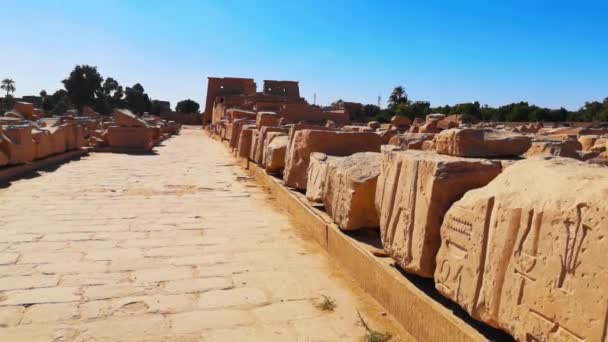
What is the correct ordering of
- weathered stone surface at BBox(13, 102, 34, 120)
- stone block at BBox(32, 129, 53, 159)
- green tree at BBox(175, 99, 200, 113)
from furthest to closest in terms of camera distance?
green tree at BBox(175, 99, 200, 113) < weathered stone surface at BBox(13, 102, 34, 120) < stone block at BBox(32, 129, 53, 159)

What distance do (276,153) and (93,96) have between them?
4281 centimetres

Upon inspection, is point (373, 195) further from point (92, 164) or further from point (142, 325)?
point (92, 164)

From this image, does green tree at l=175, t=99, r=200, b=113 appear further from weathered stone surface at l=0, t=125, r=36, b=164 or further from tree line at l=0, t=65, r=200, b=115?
weathered stone surface at l=0, t=125, r=36, b=164

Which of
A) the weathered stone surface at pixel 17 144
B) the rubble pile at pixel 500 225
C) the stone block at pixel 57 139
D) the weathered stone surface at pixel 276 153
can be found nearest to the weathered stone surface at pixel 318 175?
the rubble pile at pixel 500 225

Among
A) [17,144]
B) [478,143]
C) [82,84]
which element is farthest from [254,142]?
[82,84]

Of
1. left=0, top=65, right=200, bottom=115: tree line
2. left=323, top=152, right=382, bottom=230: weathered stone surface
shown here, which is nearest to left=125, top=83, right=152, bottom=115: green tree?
left=0, top=65, right=200, bottom=115: tree line

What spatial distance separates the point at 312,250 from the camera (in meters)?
4.30

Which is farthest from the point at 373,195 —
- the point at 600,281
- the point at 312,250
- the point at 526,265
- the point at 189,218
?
the point at 189,218

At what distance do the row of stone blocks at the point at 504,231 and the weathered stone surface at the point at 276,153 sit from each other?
3549 millimetres

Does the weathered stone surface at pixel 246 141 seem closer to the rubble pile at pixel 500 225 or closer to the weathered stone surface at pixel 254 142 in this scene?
the weathered stone surface at pixel 254 142

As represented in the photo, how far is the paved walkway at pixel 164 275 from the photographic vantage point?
8.86ft

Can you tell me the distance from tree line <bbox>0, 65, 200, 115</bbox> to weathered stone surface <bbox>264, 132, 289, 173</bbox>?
40.4m

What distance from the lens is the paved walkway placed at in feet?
8.86

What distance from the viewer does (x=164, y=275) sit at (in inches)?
139
